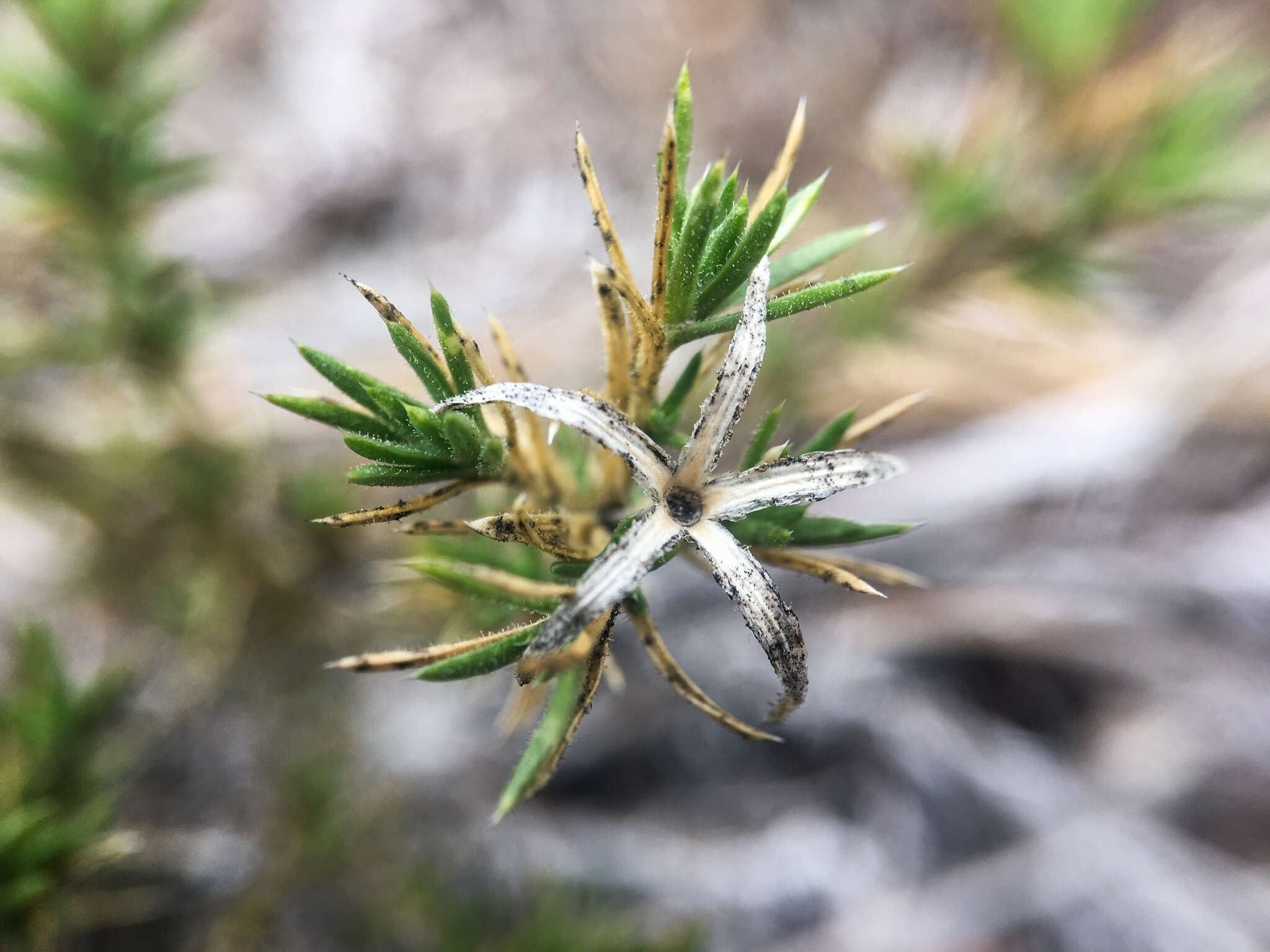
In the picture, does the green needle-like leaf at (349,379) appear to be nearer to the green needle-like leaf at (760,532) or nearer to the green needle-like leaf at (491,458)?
the green needle-like leaf at (491,458)

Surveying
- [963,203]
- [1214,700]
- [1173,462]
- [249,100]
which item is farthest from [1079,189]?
[249,100]

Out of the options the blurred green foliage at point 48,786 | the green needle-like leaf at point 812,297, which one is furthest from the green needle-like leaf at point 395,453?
the blurred green foliage at point 48,786

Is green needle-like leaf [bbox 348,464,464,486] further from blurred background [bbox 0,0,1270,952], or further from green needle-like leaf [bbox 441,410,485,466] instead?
blurred background [bbox 0,0,1270,952]

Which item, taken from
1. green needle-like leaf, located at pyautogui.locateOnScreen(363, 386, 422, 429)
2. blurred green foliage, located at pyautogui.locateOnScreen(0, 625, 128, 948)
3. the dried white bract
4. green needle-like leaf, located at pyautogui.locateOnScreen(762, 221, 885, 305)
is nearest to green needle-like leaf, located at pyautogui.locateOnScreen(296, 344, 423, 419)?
green needle-like leaf, located at pyautogui.locateOnScreen(363, 386, 422, 429)

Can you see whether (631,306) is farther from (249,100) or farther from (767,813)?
(249,100)

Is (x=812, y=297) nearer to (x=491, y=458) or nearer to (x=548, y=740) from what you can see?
(x=491, y=458)

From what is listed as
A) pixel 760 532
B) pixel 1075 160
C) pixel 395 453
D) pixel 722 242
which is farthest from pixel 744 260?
pixel 1075 160
